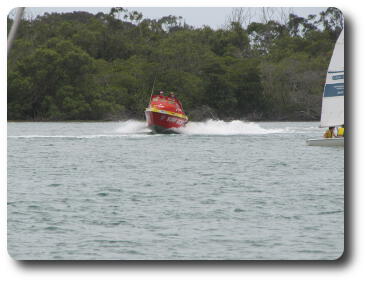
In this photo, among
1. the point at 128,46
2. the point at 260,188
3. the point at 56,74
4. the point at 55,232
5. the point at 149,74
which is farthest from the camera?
the point at 128,46

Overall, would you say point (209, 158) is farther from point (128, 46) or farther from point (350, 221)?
point (128, 46)

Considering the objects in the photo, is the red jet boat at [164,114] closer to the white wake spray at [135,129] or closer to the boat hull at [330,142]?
the white wake spray at [135,129]

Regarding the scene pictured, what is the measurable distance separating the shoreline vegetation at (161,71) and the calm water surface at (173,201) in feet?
36.4

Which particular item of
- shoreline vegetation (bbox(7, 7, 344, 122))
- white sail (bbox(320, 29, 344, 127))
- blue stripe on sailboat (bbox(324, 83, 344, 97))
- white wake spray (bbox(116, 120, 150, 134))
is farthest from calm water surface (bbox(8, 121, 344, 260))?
shoreline vegetation (bbox(7, 7, 344, 122))

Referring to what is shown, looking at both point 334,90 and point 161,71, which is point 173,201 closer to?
point 334,90

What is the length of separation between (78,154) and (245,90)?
78.8ft

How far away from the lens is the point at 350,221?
24.8 feet

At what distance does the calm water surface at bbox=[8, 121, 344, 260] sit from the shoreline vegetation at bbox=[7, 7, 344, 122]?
11.1m

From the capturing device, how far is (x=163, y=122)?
100.0 ft

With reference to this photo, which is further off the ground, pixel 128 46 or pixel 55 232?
pixel 128 46

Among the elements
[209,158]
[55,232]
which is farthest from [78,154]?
[55,232]

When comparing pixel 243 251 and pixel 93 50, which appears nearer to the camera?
pixel 243 251

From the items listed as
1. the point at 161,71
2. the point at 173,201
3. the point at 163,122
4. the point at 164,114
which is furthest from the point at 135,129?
the point at 173,201

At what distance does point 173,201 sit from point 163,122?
17.5 meters
